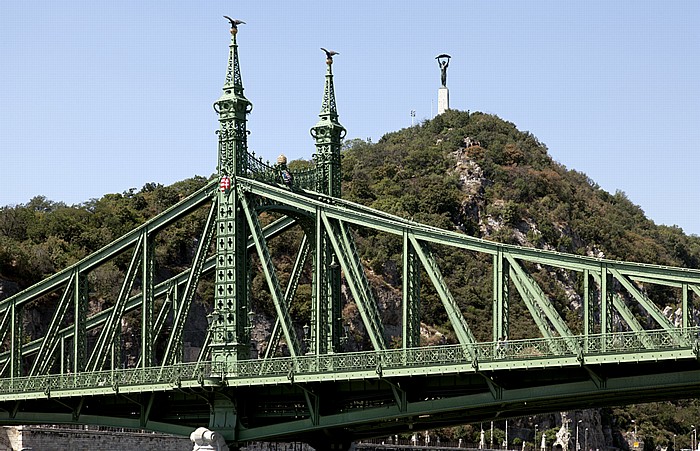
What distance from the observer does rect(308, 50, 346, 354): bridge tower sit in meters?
61.8

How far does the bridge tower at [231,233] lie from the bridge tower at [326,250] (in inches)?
140

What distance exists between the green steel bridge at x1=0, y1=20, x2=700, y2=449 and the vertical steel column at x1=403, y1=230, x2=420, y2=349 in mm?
92

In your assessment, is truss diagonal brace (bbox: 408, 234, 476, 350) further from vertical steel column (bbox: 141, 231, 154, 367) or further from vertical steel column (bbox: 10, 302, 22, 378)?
vertical steel column (bbox: 10, 302, 22, 378)

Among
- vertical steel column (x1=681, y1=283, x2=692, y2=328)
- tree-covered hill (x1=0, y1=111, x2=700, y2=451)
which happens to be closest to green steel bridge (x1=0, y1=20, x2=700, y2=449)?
vertical steel column (x1=681, y1=283, x2=692, y2=328)

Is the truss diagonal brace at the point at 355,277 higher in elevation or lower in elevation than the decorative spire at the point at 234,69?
lower

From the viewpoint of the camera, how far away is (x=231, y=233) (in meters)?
62.6

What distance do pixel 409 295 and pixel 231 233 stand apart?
10.3m

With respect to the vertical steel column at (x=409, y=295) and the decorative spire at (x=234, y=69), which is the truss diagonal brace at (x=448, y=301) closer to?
the vertical steel column at (x=409, y=295)

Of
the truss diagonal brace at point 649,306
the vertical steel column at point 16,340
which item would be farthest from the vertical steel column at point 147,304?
the truss diagonal brace at point 649,306

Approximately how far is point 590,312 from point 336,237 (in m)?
14.0

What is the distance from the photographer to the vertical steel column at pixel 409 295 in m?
56.4

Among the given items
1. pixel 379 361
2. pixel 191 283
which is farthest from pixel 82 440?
pixel 379 361

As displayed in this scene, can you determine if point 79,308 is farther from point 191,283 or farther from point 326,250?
point 326,250

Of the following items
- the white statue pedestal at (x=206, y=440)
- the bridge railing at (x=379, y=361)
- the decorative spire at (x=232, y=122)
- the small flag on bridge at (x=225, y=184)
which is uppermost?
the decorative spire at (x=232, y=122)
